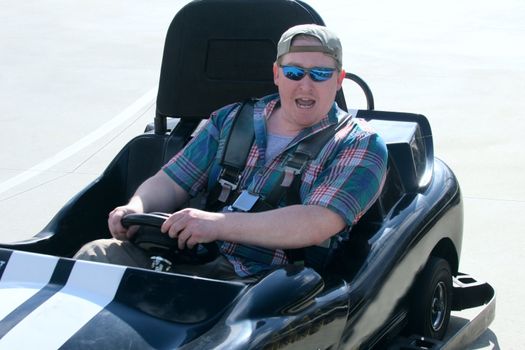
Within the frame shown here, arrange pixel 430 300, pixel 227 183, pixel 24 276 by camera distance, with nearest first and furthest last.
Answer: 1. pixel 24 276
2. pixel 227 183
3. pixel 430 300

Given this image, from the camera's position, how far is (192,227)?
11.0 ft

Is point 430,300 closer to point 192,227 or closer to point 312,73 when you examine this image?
point 312,73

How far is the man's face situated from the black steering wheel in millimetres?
546

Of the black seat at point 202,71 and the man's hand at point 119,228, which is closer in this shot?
the man's hand at point 119,228

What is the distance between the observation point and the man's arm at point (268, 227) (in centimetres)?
338

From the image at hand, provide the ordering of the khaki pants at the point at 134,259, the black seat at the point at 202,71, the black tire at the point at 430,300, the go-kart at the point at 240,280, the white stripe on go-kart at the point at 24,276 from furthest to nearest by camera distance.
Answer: the black seat at the point at 202,71 < the black tire at the point at 430,300 < the khaki pants at the point at 134,259 < the white stripe on go-kart at the point at 24,276 < the go-kart at the point at 240,280

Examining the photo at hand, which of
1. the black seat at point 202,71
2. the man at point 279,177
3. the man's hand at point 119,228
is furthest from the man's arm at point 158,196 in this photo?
the black seat at point 202,71

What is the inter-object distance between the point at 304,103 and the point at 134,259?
31.4 inches

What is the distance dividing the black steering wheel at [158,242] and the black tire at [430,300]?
85cm

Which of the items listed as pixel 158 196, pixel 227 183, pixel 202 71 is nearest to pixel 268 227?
pixel 227 183

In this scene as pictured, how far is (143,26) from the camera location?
46.1 feet

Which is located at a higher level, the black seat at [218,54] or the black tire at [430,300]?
the black seat at [218,54]

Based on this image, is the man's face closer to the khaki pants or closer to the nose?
the nose

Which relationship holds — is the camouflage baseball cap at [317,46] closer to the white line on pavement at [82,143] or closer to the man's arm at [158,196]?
the man's arm at [158,196]
